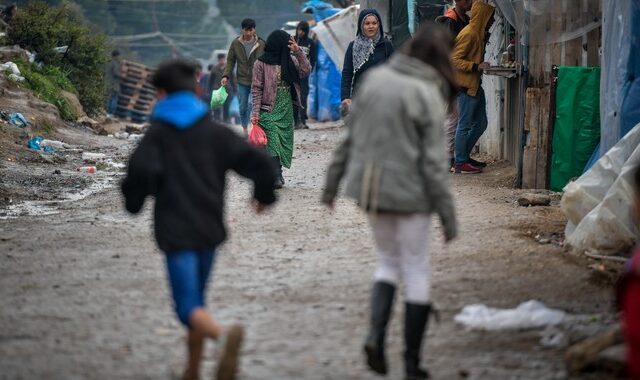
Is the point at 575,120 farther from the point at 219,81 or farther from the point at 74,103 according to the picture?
the point at 219,81

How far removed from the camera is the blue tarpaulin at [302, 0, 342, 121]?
25.0 meters

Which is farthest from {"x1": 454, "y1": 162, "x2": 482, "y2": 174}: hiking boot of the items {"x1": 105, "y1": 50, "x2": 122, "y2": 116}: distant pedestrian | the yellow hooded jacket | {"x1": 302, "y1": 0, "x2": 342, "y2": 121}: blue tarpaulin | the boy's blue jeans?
{"x1": 105, "y1": 50, "x2": 122, "y2": 116}: distant pedestrian

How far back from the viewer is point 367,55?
1192 cm

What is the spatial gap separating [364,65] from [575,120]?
235cm

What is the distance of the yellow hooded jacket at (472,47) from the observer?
41.4 ft

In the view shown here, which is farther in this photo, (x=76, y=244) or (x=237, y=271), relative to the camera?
(x=76, y=244)

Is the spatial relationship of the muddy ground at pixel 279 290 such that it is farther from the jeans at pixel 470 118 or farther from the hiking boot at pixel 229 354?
the jeans at pixel 470 118

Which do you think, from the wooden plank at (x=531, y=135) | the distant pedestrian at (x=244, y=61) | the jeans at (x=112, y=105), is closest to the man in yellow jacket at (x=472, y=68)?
the wooden plank at (x=531, y=135)

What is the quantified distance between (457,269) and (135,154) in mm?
3284

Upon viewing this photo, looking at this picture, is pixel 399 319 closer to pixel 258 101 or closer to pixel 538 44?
pixel 538 44

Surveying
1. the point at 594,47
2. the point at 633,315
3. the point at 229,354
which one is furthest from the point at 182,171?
the point at 594,47

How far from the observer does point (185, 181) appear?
505 cm

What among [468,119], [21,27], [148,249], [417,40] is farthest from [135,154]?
[21,27]

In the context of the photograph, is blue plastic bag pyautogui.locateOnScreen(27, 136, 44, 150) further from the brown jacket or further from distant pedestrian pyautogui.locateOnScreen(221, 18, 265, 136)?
the brown jacket
